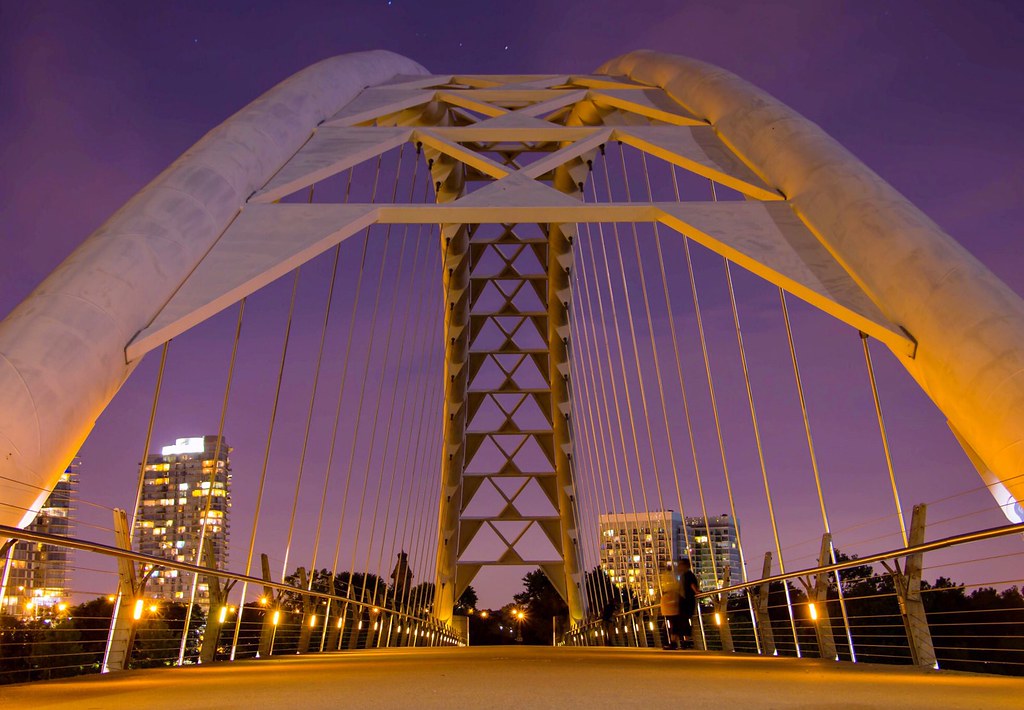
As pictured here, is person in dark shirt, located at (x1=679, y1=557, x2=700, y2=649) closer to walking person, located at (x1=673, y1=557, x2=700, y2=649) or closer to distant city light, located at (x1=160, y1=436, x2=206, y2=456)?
walking person, located at (x1=673, y1=557, x2=700, y2=649)

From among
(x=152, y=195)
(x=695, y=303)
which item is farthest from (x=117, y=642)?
(x=695, y=303)

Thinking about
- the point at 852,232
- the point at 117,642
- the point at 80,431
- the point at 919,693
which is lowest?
the point at 919,693

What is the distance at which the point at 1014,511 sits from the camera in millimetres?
6852

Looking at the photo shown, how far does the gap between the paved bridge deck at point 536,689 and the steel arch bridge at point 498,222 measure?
196 cm

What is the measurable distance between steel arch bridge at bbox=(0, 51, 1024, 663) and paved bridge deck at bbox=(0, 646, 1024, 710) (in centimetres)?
196

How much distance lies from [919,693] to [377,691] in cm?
268

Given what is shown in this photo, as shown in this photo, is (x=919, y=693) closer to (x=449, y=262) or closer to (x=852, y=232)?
(x=852, y=232)

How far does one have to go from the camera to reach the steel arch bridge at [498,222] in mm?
7617

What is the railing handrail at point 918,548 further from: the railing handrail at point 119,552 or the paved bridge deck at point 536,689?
the railing handrail at point 119,552

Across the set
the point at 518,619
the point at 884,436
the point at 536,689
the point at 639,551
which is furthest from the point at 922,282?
the point at 518,619

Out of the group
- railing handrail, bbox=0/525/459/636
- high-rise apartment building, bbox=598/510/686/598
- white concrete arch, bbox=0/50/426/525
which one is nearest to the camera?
railing handrail, bbox=0/525/459/636

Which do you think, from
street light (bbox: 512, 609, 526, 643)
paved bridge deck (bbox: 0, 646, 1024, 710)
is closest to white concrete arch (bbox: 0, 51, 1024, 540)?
paved bridge deck (bbox: 0, 646, 1024, 710)

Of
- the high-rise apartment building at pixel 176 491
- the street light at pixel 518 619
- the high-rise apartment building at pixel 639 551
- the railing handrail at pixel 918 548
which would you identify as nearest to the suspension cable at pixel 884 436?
the railing handrail at pixel 918 548

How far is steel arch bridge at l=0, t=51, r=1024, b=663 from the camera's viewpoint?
7.62 meters
